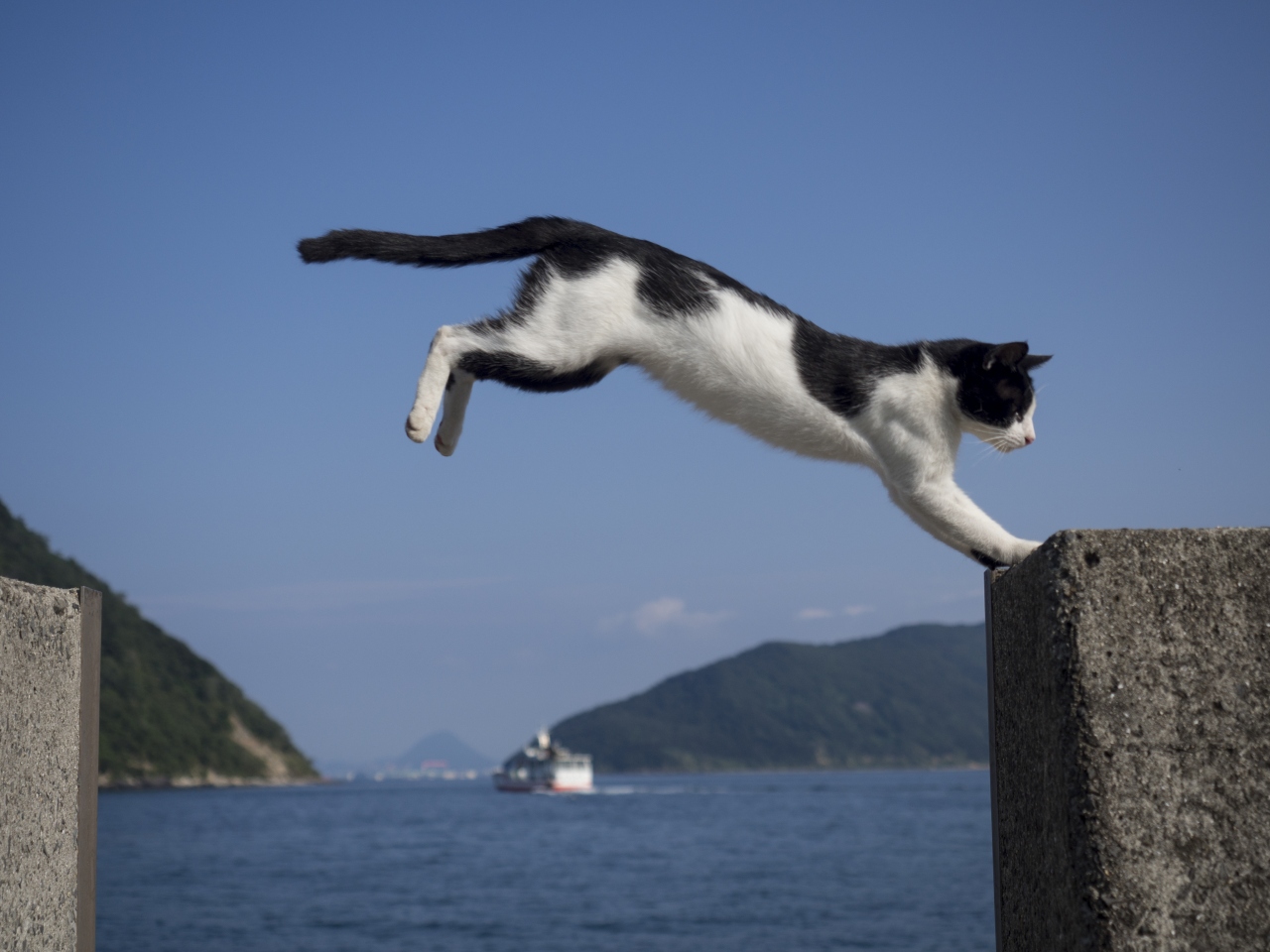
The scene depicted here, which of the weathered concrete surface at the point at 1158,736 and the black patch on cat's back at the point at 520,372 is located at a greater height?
the black patch on cat's back at the point at 520,372

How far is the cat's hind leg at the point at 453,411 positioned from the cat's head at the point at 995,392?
154cm

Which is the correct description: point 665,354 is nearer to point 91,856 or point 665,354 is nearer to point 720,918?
point 91,856

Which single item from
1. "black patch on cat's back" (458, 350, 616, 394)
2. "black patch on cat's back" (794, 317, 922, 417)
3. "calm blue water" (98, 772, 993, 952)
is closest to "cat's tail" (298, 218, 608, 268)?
"black patch on cat's back" (458, 350, 616, 394)

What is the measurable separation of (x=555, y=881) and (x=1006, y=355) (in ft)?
164

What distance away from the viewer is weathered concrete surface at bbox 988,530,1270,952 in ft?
6.71

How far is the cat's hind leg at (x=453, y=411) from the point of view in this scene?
135 inches

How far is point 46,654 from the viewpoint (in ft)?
9.38

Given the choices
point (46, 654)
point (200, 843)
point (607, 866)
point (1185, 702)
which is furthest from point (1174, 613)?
point (200, 843)

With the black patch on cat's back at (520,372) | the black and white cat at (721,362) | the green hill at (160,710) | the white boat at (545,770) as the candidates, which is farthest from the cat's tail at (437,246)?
the white boat at (545,770)

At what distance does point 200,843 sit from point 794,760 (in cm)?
9072

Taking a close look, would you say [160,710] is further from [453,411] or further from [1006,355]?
[1006,355]

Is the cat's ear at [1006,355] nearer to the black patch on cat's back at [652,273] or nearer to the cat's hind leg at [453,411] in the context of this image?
the black patch on cat's back at [652,273]

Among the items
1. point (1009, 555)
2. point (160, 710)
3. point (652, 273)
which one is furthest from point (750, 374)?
point (160, 710)

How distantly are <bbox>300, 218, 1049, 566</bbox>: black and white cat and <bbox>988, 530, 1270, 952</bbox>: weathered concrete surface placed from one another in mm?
1033
